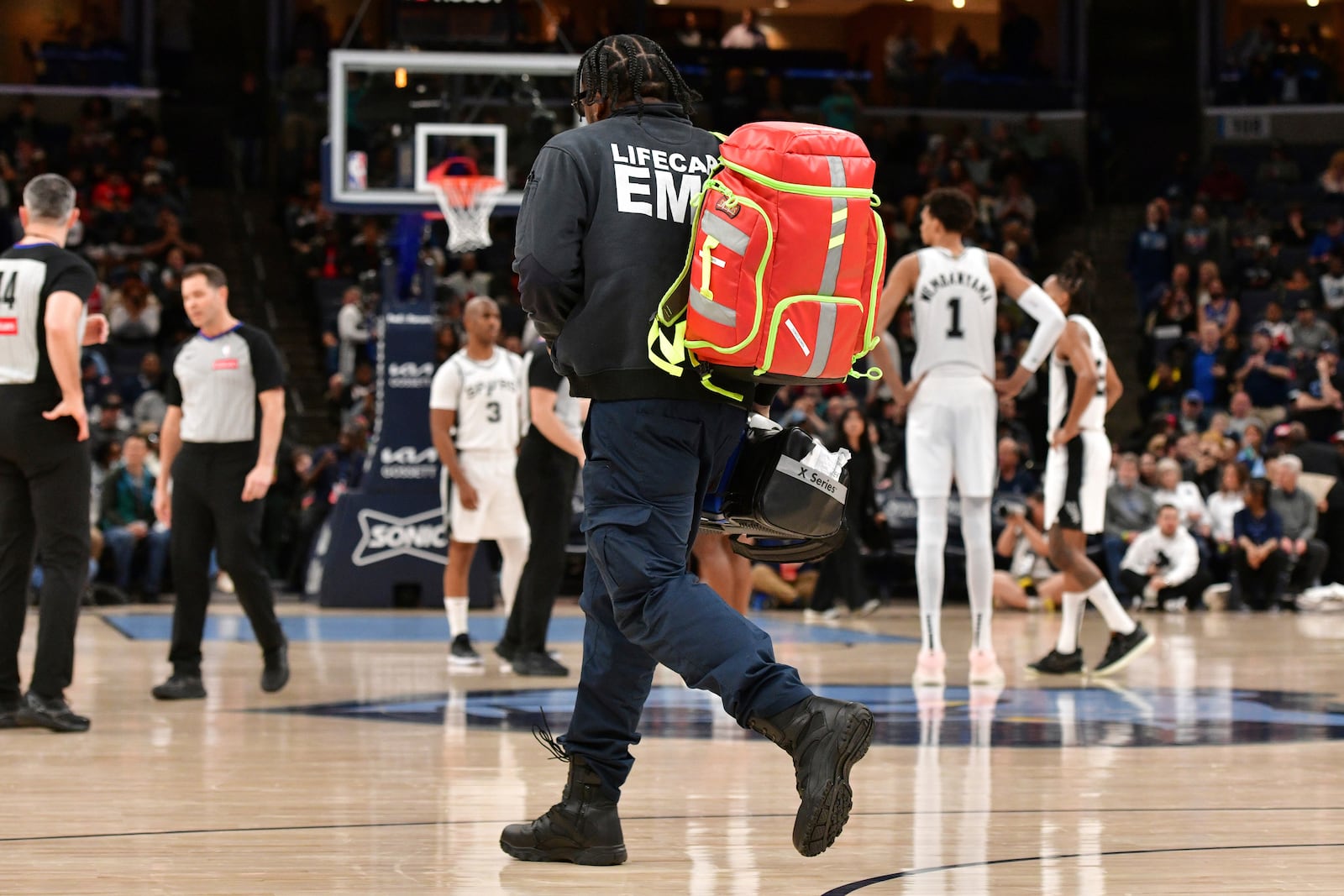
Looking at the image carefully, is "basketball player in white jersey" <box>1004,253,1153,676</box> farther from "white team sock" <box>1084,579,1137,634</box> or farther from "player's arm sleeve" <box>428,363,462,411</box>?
"player's arm sleeve" <box>428,363,462,411</box>

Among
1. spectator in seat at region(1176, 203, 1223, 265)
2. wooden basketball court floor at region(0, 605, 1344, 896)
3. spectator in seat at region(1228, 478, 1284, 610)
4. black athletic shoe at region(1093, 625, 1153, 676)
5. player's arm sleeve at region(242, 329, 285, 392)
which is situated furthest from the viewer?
spectator in seat at region(1176, 203, 1223, 265)

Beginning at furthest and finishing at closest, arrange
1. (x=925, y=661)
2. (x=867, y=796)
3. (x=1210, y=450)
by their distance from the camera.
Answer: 1. (x=1210, y=450)
2. (x=925, y=661)
3. (x=867, y=796)

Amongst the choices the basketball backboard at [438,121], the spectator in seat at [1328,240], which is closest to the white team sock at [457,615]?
the basketball backboard at [438,121]

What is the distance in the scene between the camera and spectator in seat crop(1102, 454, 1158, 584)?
15.7m

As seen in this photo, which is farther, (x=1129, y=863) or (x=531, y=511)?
(x=531, y=511)

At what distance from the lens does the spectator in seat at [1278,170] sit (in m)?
23.6

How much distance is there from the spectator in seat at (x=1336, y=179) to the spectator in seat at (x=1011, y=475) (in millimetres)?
8950

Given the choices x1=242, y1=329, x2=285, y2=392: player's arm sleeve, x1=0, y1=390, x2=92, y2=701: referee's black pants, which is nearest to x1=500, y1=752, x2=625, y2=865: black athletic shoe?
x1=0, y1=390, x2=92, y2=701: referee's black pants

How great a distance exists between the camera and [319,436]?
20.2 meters

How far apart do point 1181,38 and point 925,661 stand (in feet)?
66.1

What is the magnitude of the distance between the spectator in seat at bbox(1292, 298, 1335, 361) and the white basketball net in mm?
9050

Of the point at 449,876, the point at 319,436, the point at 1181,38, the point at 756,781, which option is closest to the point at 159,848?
the point at 449,876

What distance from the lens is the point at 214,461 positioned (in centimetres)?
823

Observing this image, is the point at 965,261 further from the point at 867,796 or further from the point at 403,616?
the point at 403,616
